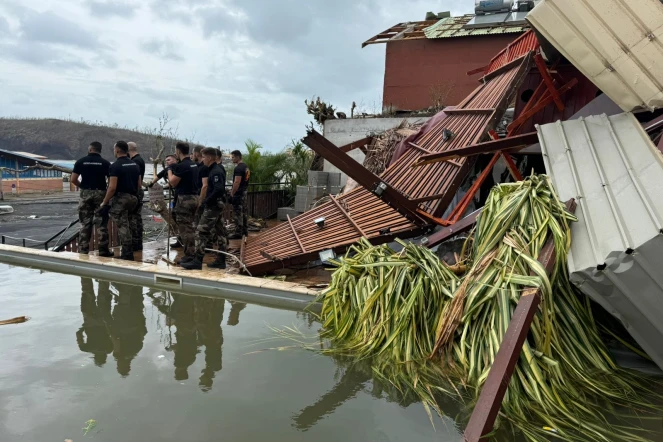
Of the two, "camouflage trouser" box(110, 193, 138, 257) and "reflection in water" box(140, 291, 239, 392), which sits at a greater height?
"camouflage trouser" box(110, 193, 138, 257)

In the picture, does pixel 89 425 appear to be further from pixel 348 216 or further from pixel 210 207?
pixel 348 216

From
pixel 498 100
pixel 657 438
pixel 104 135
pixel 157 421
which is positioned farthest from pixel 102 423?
pixel 104 135

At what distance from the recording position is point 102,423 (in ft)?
8.07

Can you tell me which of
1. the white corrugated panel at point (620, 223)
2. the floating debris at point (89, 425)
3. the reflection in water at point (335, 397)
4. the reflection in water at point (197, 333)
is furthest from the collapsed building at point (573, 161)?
the floating debris at point (89, 425)

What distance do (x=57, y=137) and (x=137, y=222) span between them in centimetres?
6568

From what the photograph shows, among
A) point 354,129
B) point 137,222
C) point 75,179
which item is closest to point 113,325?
point 75,179

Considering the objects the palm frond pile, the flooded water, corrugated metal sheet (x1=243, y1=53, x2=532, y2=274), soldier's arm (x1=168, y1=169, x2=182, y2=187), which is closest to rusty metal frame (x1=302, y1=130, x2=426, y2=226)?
corrugated metal sheet (x1=243, y1=53, x2=532, y2=274)

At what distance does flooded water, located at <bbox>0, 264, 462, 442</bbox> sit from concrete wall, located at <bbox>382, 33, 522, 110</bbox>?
10.4 meters

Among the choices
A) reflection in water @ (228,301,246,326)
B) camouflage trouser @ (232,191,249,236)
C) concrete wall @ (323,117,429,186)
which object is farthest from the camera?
concrete wall @ (323,117,429,186)

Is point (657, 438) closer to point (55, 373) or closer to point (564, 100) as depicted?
point (55, 373)

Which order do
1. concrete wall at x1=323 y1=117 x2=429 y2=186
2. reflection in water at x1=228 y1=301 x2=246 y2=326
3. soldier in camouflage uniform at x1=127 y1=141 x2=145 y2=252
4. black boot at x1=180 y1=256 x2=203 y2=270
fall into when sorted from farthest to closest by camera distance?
concrete wall at x1=323 y1=117 x2=429 y2=186
soldier in camouflage uniform at x1=127 y1=141 x2=145 y2=252
black boot at x1=180 y1=256 x2=203 y2=270
reflection in water at x1=228 y1=301 x2=246 y2=326

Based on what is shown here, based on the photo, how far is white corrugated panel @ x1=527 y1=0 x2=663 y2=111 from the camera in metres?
3.74

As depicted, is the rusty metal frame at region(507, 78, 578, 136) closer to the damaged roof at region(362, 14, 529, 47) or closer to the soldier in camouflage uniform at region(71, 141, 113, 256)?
the soldier in camouflage uniform at region(71, 141, 113, 256)

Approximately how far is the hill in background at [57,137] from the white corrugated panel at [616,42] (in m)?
60.2
